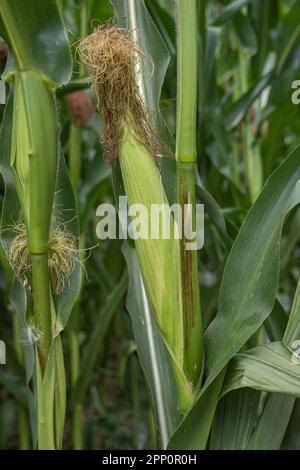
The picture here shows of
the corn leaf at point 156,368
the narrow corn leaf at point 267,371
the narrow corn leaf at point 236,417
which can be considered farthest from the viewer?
the corn leaf at point 156,368

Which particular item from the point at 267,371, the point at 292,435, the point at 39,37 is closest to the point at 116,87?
the point at 39,37

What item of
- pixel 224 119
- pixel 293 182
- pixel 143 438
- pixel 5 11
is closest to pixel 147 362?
pixel 293 182

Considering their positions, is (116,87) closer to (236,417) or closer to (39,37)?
(39,37)

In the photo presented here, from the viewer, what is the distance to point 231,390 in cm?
57

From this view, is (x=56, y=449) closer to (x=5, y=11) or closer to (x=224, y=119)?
(x=5, y=11)

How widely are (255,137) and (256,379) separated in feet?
2.38

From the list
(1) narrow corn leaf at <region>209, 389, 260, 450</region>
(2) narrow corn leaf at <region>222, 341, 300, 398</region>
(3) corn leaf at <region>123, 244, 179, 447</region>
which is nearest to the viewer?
(2) narrow corn leaf at <region>222, 341, 300, 398</region>

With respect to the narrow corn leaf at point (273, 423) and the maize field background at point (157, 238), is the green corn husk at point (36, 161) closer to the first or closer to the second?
the maize field background at point (157, 238)

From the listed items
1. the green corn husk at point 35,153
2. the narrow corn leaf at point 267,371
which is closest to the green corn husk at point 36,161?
the green corn husk at point 35,153

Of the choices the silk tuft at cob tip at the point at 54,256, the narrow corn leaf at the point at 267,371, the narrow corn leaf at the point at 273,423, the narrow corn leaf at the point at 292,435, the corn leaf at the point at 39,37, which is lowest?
the narrow corn leaf at the point at 292,435

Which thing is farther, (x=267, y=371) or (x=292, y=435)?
(x=292, y=435)

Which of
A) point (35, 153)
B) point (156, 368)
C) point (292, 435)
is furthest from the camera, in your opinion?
point (156, 368)

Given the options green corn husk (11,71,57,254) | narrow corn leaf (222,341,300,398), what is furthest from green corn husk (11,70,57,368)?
narrow corn leaf (222,341,300,398)

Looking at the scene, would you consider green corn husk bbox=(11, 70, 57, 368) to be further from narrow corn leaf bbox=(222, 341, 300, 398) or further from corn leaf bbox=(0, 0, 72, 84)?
narrow corn leaf bbox=(222, 341, 300, 398)
